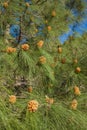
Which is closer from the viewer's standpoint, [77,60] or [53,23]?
[77,60]

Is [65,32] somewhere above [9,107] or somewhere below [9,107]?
above

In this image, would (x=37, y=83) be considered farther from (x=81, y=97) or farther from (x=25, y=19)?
(x=25, y=19)

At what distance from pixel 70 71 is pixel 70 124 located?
25.5 inches

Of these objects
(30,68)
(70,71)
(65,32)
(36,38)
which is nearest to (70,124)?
(30,68)

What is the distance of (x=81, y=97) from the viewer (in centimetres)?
173

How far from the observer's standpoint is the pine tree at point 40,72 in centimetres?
136

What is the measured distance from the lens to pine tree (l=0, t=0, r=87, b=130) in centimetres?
136

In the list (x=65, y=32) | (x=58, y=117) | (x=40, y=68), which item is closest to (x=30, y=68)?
(x=40, y=68)

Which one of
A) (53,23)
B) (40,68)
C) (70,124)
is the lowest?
(70,124)

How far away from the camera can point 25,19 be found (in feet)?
8.32

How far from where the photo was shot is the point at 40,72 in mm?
1798

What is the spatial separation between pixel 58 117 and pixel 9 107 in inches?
7.6

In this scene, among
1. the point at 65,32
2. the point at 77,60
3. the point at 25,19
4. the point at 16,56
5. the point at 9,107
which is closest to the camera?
the point at 9,107

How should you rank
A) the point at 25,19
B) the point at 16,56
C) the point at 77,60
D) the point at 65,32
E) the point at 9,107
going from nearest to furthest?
1. the point at 9,107
2. the point at 16,56
3. the point at 77,60
4. the point at 25,19
5. the point at 65,32
